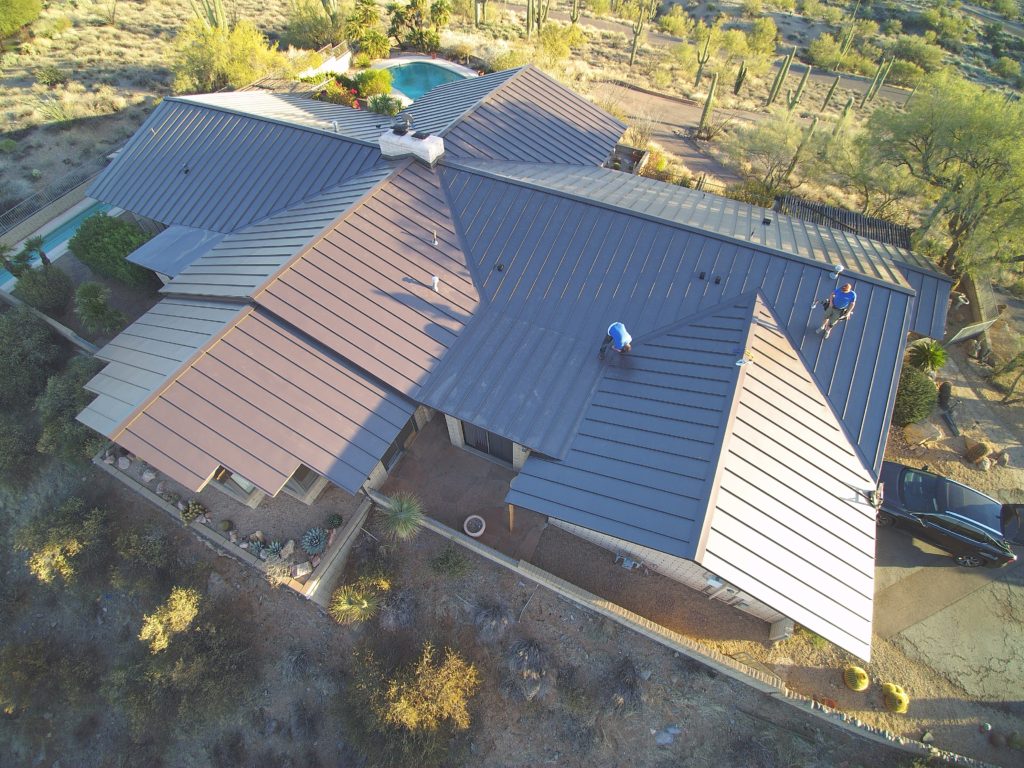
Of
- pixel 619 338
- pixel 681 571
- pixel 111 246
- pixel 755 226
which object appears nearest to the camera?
pixel 619 338

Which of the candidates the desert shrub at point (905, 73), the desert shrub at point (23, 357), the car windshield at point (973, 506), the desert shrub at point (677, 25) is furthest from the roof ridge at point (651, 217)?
the desert shrub at point (677, 25)

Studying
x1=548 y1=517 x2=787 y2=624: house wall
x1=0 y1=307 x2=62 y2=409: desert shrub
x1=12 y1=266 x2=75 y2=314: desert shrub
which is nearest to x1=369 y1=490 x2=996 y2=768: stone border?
x1=548 y1=517 x2=787 y2=624: house wall

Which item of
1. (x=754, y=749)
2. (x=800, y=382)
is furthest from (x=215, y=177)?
(x=754, y=749)

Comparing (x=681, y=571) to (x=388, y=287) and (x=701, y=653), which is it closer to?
(x=701, y=653)

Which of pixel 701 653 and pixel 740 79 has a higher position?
pixel 740 79

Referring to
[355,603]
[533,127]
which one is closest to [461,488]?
[355,603]

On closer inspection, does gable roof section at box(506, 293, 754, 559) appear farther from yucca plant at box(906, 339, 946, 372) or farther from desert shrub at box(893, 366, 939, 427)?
yucca plant at box(906, 339, 946, 372)

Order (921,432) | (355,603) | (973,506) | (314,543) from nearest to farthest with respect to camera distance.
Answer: (973,506) → (355,603) → (314,543) → (921,432)
